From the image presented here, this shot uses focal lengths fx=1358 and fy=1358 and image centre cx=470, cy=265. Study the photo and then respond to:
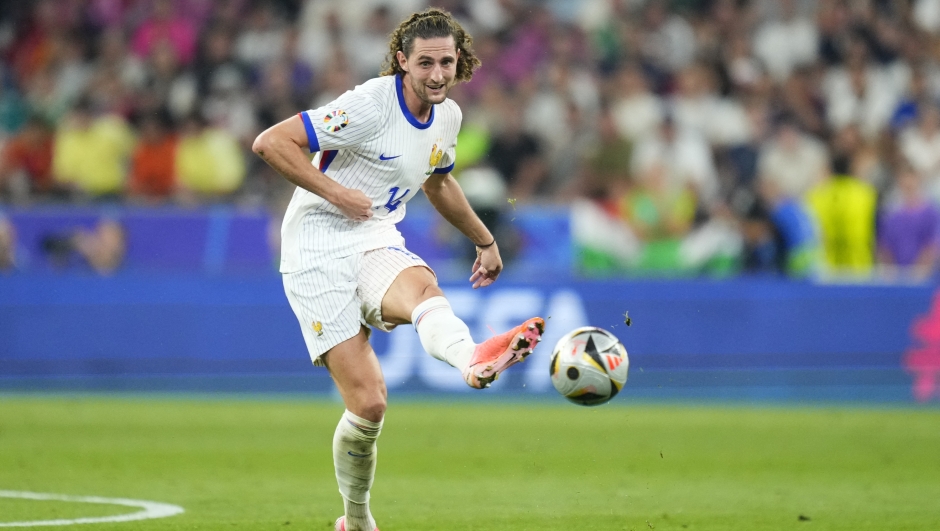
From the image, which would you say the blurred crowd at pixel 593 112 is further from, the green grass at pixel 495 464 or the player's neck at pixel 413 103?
the player's neck at pixel 413 103

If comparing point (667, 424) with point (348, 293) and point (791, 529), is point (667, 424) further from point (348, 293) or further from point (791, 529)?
point (348, 293)

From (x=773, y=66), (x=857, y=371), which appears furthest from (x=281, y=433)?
(x=773, y=66)

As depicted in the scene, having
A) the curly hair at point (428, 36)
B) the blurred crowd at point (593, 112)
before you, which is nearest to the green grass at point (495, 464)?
the blurred crowd at point (593, 112)

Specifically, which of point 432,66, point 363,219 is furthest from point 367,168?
point 432,66

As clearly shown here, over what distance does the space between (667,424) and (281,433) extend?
143 inches

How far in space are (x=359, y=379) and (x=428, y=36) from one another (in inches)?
66.2

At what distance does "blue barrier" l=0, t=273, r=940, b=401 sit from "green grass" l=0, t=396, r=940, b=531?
394 millimetres

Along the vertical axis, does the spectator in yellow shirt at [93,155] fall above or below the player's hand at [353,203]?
above

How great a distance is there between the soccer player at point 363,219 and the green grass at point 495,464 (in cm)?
108

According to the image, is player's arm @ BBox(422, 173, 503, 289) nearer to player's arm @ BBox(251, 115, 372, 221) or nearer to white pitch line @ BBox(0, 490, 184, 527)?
player's arm @ BBox(251, 115, 372, 221)

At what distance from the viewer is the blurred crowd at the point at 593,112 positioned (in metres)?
15.6

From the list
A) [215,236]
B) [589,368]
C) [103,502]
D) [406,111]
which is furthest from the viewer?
[215,236]

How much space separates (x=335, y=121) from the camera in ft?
21.2

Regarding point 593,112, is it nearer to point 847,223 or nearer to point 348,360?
point 847,223
